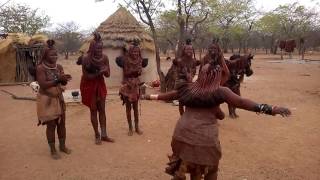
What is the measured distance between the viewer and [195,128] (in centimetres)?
327

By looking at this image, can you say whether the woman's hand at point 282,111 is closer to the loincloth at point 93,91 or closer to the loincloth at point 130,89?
the loincloth at point 93,91

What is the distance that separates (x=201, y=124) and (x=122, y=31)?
35.9ft

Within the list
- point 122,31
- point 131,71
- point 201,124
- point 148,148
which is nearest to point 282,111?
point 201,124

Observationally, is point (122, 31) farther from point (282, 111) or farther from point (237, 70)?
point (282, 111)

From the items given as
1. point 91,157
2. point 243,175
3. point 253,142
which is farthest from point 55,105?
point 253,142

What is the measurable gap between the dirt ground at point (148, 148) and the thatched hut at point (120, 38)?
4.52 meters

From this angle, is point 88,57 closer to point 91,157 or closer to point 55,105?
point 55,105

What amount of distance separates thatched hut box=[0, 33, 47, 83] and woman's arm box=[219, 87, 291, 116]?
1288cm

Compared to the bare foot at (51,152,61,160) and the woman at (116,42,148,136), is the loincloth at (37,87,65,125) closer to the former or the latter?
the bare foot at (51,152,61,160)

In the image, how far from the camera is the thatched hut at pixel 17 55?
14914 millimetres

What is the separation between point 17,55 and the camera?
49.7ft

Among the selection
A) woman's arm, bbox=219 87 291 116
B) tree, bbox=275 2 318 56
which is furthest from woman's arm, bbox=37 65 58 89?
tree, bbox=275 2 318 56

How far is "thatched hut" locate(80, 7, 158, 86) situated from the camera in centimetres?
1367

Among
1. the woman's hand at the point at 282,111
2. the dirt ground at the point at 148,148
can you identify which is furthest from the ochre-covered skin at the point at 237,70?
the woman's hand at the point at 282,111
